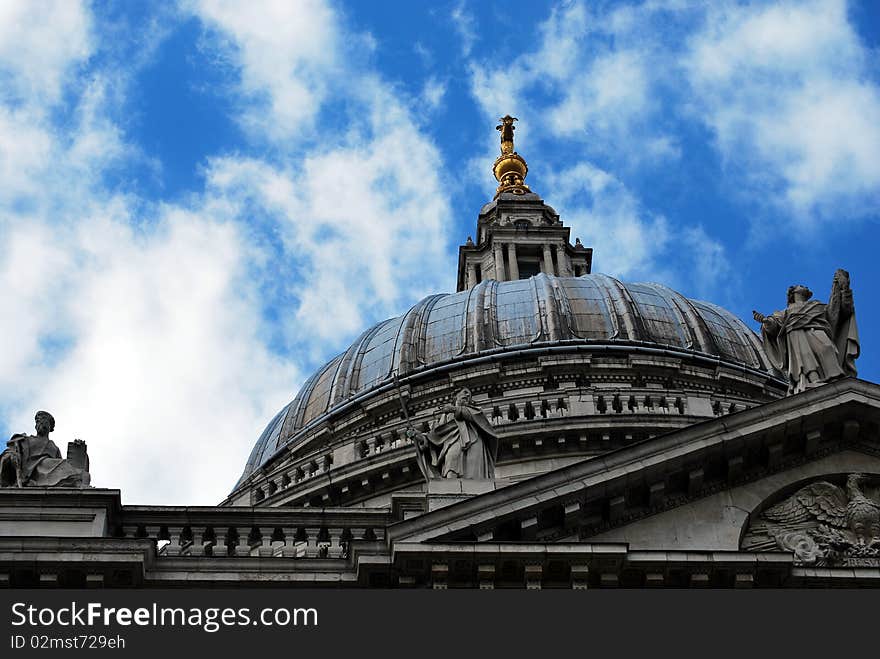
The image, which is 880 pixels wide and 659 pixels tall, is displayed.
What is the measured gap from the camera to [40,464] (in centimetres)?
2622

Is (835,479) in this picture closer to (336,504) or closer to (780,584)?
(780,584)

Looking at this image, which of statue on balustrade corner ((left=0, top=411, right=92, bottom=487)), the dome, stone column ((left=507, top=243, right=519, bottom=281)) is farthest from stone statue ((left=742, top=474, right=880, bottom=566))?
stone column ((left=507, top=243, right=519, bottom=281))

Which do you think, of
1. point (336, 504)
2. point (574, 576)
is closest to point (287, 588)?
point (574, 576)

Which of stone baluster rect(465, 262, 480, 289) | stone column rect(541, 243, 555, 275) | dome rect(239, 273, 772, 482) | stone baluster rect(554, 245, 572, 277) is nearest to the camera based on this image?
dome rect(239, 273, 772, 482)

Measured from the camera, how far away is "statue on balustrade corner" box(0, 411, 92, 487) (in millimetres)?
25938

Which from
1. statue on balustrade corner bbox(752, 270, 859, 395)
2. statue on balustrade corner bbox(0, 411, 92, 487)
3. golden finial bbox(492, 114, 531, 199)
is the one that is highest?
golden finial bbox(492, 114, 531, 199)

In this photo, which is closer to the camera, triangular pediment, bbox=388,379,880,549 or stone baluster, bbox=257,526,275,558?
triangular pediment, bbox=388,379,880,549

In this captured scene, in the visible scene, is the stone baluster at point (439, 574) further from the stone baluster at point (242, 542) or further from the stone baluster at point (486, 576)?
the stone baluster at point (242, 542)

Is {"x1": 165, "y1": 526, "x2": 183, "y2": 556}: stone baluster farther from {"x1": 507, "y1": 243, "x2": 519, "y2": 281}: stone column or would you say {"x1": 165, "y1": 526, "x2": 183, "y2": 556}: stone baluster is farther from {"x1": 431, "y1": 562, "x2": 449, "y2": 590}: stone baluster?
{"x1": 507, "y1": 243, "x2": 519, "y2": 281}: stone column

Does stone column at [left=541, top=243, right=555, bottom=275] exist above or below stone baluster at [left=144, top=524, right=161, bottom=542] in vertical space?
above

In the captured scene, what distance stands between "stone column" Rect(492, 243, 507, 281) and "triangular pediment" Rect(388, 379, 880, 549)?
118ft

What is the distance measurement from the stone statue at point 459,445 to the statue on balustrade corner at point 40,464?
5063mm

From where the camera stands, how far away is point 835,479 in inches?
1045

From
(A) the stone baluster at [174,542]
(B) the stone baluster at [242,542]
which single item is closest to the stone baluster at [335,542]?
(B) the stone baluster at [242,542]
